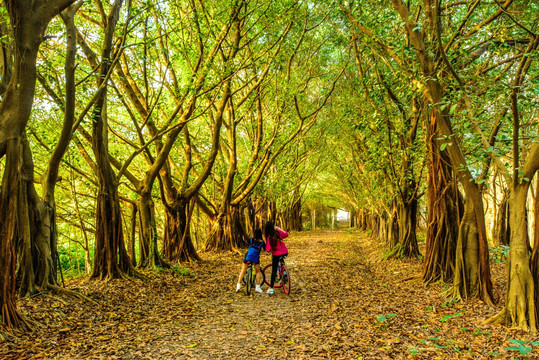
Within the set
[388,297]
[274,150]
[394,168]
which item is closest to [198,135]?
[274,150]

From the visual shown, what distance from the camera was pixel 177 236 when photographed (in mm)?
13344

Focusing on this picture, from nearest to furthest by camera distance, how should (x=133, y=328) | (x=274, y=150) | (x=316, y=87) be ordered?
(x=133, y=328) → (x=274, y=150) → (x=316, y=87)

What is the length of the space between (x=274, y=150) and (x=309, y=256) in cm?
548

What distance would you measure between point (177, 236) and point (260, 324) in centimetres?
794

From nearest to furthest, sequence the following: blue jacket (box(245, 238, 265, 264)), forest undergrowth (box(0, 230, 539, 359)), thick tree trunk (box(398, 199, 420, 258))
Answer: forest undergrowth (box(0, 230, 539, 359)), blue jacket (box(245, 238, 265, 264)), thick tree trunk (box(398, 199, 420, 258))

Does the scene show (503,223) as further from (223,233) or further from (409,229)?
(223,233)

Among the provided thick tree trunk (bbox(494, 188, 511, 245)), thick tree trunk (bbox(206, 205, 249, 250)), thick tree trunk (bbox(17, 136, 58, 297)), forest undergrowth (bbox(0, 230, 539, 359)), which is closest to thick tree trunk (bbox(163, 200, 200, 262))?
forest undergrowth (bbox(0, 230, 539, 359))

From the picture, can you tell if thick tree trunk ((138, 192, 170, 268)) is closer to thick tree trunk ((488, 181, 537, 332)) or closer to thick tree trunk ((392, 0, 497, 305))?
thick tree trunk ((392, 0, 497, 305))

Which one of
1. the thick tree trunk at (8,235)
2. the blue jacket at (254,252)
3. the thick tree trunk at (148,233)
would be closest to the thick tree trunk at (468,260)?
the blue jacket at (254,252)

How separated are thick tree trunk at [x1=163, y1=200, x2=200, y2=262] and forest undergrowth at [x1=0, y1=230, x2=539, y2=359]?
3399 millimetres

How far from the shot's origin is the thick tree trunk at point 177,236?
13.1 metres

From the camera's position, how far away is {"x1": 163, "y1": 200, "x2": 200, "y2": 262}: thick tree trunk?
13086 millimetres

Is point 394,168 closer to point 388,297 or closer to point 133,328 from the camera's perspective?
point 388,297

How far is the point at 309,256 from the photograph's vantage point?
15648mm
